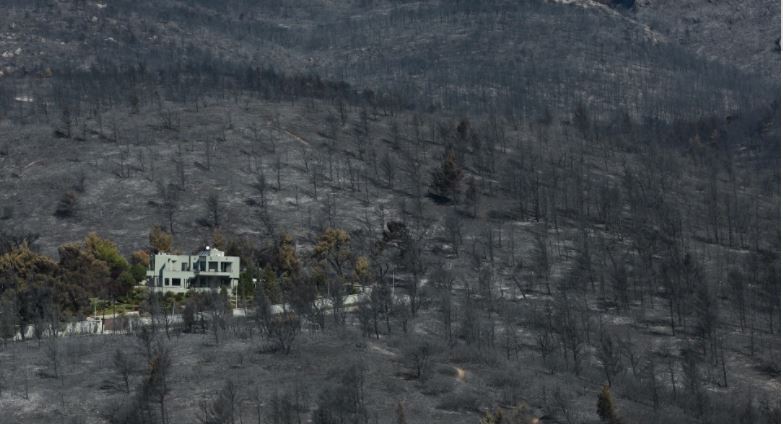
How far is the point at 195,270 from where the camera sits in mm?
128750

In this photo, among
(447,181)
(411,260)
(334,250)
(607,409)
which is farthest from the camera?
(447,181)

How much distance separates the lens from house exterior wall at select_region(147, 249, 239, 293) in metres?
127

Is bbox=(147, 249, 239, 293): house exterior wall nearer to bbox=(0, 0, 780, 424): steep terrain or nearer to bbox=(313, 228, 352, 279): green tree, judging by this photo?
bbox=(0, 0, 780, 424): steep terrain

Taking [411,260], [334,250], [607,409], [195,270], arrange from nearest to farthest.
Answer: [607,409] < [195,270] < [411,260] < [334,250]

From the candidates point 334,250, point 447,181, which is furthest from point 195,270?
point 447,181

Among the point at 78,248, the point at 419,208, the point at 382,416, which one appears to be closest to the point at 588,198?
the point at 419,208

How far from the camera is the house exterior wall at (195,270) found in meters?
127

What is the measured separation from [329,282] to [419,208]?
117 ft

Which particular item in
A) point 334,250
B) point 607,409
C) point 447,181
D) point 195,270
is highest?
point 447,181

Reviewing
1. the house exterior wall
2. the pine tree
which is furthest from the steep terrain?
the house exterior wall

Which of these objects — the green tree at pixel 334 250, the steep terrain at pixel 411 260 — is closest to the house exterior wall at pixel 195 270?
the steep terrain at pixel 411 260

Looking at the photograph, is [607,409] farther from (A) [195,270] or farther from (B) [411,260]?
(A) [195,270]

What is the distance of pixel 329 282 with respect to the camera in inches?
4806

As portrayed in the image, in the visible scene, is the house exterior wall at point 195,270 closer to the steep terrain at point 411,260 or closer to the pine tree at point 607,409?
the steep terrain at point 411,260
